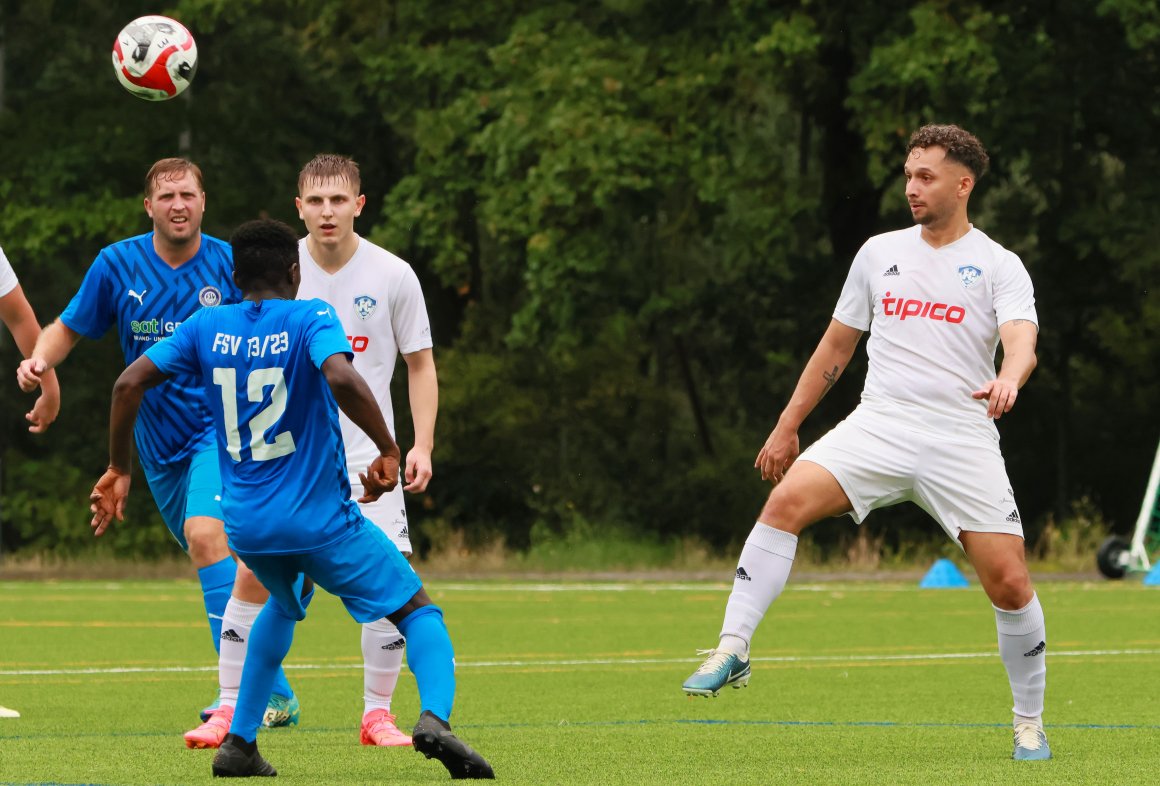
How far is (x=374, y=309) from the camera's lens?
8578 mm

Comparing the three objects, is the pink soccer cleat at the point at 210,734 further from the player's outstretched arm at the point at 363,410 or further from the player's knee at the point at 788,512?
the player's knee at the point at 788,512

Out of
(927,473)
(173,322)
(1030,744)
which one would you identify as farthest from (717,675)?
(173,322)

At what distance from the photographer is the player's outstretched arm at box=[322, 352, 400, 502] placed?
6.70 metres

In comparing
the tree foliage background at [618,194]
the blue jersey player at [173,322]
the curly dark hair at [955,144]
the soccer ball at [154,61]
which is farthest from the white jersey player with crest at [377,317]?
the tree foliage background at [618,194]

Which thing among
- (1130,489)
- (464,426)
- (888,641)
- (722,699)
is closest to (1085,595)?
(888,641)

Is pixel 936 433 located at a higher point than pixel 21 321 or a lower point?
lower

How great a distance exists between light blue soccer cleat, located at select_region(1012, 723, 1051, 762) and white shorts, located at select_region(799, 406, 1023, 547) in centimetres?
73

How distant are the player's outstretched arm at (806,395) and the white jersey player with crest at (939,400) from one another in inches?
4.7

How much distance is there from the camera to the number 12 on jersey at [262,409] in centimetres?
689

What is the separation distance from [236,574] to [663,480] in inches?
1031

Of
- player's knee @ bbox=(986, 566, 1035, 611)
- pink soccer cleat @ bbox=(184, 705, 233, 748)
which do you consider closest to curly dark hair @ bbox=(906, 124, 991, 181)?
player's knee @ bbox=(986, 566, 1035, 611)

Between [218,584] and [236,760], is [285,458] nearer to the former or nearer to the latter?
[236,760]

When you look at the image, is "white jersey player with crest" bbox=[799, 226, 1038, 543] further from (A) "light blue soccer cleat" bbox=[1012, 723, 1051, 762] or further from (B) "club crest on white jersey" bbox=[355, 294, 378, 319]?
(B) "club crest on white jersey" bbox=[355, 294, 378, 319]

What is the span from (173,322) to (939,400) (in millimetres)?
3230
